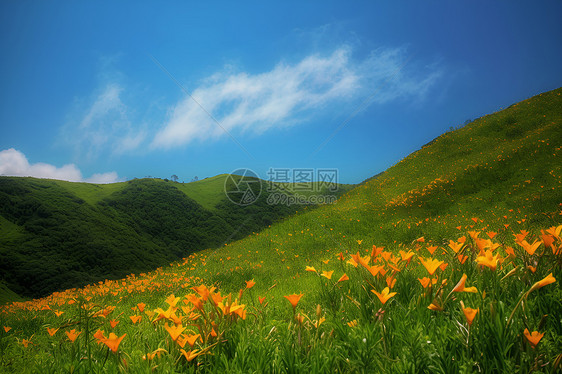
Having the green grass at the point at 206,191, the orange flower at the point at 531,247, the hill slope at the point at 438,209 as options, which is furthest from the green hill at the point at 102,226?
the orange flower at the point at 531,247

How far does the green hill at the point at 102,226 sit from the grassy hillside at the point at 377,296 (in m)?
13.0

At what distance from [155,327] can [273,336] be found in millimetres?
981

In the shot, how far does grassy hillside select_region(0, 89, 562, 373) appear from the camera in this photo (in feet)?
4.26

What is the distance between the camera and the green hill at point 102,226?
94.2 feet

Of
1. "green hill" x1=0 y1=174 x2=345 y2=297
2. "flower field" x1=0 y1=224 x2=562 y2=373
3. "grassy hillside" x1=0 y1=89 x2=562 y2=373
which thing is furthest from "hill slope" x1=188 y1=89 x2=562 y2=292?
"green hill" x1=0 y1=174 x2=345 y2=297

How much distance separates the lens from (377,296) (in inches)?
68.7

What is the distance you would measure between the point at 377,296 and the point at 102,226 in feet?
162

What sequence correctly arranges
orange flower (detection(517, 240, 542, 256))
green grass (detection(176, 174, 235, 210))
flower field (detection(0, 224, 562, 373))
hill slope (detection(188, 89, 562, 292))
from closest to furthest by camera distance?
1. flower field (detection(0, 224, 562, 373))
2. orange flower (detection(517, 240, 542, 256))
3. hill slope (detection(188, 89, 562, 292))
4. green grass (detection(176, 174, 235, 210))

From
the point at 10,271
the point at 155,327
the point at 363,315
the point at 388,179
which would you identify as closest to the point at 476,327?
the point at 363,315

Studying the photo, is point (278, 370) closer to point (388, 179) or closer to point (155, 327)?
point (155, 327)

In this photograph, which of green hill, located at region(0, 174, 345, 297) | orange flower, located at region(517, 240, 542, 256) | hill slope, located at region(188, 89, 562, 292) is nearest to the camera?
orange flower, located at region(517, 240, 542, 256)

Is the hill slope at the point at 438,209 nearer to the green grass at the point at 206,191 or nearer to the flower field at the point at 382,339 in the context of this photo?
the flower field at the point at 382,339

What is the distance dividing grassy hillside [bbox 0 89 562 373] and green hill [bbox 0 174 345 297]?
510 inches

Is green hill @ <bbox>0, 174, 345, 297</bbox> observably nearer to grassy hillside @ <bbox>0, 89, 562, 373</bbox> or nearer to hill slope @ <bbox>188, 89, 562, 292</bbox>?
hill slope @ <bbox>188, 89, 562, 292</bbox>
